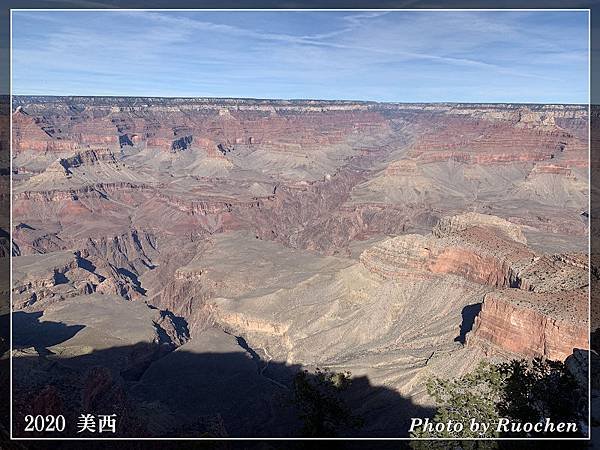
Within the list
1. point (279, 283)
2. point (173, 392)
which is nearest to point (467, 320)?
point (173, 392)

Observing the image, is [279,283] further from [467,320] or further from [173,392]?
[467,320]

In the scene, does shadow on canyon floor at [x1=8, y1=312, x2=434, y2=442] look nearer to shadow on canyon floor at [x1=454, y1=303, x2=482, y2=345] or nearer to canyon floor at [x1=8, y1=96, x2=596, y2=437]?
canyon floor at [x1=8, y1=96, x2=596, y2=437]

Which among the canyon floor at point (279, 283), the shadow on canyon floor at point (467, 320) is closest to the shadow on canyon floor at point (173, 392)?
the canyon floor at point (279, 283)

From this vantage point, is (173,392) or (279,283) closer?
→ (173,392)

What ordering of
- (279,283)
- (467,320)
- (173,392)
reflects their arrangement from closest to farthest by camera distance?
(173,392) → (467,320) → (279,283)

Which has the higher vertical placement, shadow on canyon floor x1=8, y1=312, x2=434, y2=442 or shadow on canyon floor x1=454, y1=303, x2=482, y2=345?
shadow on canyon floor x1=454, y1=303, x2=482, y2=345

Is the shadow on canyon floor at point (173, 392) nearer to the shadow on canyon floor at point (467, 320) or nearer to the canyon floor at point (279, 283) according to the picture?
the canyon floor at point (279, 283)

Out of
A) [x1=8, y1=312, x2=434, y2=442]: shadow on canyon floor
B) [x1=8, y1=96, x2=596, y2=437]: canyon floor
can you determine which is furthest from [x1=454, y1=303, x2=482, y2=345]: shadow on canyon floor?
[x1=8, y1=312, x2=434, y2=442]: shadow on canyon floor

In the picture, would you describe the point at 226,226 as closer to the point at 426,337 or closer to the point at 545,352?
the point at 426,337

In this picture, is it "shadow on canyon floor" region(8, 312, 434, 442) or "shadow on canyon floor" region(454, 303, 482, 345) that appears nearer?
"shadow on canyon floor" region(8, 312, 434, 442)
